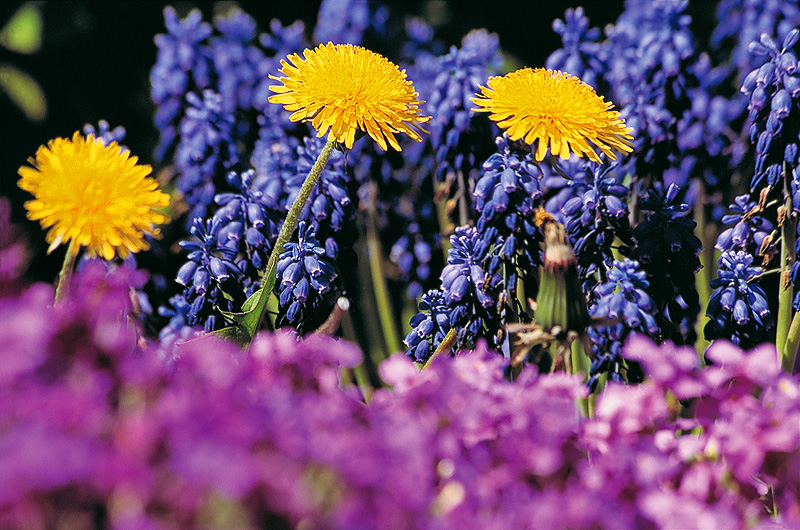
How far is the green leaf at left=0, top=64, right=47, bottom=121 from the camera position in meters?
3.28

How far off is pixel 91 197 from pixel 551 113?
1020 millimetres

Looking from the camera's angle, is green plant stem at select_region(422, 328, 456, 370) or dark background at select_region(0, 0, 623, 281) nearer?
green plant stem at select_region(422, 328, 456, 370)

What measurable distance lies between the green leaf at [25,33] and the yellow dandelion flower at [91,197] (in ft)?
7.14

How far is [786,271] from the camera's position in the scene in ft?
5.38

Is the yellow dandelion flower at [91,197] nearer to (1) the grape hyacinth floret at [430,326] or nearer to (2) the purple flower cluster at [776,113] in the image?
(1) the grape hyacinth floret at [430,326]

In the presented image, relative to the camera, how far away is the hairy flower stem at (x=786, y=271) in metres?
1.66

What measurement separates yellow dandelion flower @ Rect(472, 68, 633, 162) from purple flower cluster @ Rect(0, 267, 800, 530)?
1.73 ft

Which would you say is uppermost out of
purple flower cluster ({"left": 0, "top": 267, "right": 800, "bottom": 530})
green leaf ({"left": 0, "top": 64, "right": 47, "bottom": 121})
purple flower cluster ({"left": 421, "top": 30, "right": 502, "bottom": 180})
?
green leaf ({"left": 0, "top": 64, "right": 47, "bottom": 121})

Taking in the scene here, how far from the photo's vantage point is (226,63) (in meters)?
2.73

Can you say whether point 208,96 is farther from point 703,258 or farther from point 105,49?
point 105,49

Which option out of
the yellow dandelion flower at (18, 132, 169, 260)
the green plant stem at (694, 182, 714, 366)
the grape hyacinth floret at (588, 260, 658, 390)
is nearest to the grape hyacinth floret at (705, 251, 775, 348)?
the grape hyacinth floret at (588, 260, 658, 390)

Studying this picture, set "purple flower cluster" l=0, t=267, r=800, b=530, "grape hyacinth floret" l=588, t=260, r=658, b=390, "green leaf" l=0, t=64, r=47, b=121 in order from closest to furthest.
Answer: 1. "purple flower cluster" l=0, t=267, r=800, b=530
2. "grape hyacinth floret" l=588, t=260, r=658, b=390
3. "green leaf" l=0, t=64, r=47, b=121

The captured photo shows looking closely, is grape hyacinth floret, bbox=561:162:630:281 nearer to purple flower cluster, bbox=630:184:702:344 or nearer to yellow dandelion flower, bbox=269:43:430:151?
purple flower cluster, bbox=630:184:702:344

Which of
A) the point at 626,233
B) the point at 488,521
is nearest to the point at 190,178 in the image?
the point at 626,233
